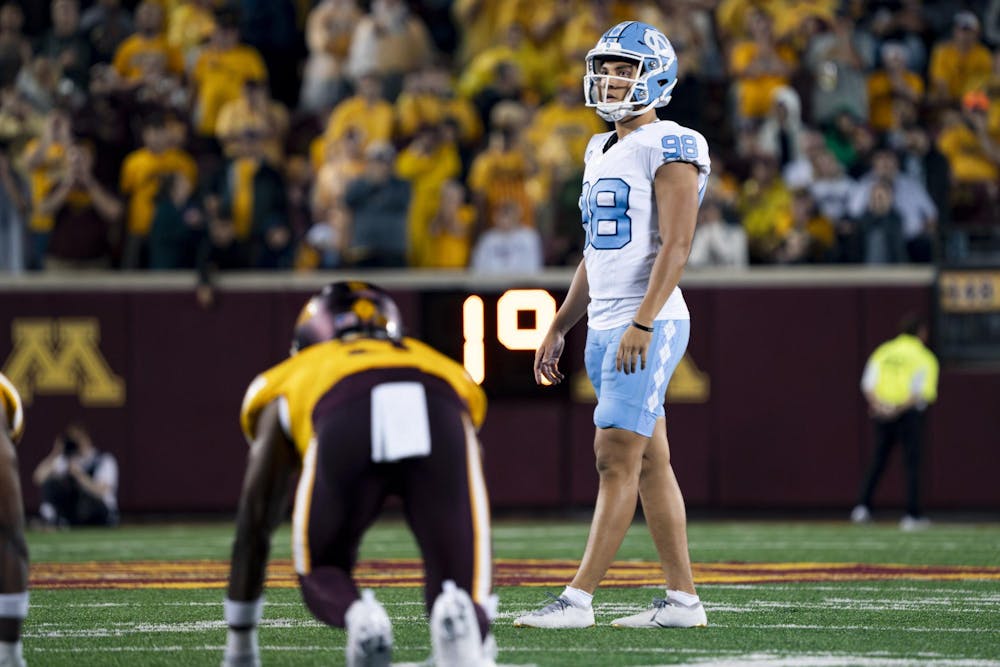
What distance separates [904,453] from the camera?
15.8 meters

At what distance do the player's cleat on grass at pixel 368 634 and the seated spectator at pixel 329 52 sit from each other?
13154mm

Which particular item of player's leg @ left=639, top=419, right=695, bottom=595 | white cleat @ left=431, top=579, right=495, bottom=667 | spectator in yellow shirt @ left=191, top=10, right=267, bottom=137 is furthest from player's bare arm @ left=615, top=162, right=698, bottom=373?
spectator in yellow shirt @ left=191, top=10, right=267, bottom=137

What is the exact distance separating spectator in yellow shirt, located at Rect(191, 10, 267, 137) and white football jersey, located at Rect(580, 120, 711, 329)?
10746 mm

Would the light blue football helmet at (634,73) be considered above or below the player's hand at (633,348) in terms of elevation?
above

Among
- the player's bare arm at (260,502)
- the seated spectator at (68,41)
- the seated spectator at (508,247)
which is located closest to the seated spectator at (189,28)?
the seated spectator at (68,41)

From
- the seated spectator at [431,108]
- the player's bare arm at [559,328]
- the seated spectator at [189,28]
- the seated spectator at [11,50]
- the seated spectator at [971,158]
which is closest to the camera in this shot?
the player's bare arm at [559,328]

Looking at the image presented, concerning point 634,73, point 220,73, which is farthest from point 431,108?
point 634,73

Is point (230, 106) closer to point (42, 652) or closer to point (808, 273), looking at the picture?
point (808, 273)

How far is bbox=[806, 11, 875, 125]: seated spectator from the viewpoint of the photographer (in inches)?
669

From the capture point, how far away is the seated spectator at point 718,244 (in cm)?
1569

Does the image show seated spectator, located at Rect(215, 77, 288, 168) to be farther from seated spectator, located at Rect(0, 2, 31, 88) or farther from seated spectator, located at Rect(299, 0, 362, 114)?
seated spectator, located at Rect(0, 2, 31, 88)

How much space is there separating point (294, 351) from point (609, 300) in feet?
5.18

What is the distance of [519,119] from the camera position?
16.2 m

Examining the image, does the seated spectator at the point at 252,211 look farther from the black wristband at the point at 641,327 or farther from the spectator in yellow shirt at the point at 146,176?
the black wristband at the point at 641,327
